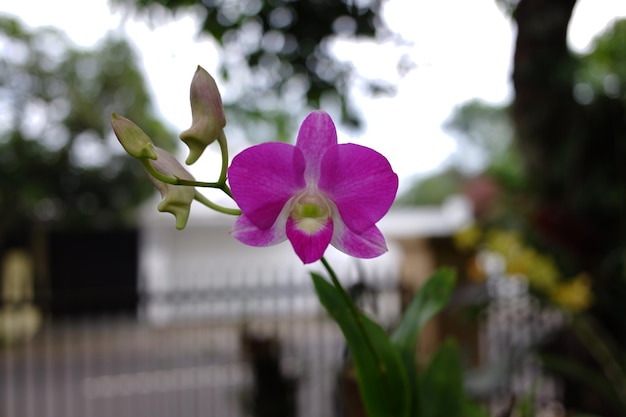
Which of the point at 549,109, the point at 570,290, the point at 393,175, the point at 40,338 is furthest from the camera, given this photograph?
the point at 40,338

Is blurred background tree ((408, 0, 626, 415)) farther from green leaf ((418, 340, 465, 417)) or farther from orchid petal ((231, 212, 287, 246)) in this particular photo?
orchid petal ((231, 212, 287, 246))

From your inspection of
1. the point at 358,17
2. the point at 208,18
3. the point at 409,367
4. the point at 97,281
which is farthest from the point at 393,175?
the point at 97,281

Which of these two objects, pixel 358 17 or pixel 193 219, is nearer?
pixel 358 17

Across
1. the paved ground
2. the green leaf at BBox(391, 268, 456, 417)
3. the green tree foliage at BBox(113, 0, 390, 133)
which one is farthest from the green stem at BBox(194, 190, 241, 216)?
the paved ground

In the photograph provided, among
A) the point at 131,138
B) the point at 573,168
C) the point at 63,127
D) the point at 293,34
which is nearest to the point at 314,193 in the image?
the point at 131,138

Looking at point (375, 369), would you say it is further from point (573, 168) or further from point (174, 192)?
point (573, 168)

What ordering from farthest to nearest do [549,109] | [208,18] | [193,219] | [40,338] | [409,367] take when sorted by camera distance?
[193,219] → [40,338] → [549,109] → [208,18] → [409,367]

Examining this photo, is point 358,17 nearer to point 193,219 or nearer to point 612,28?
point 612,28
